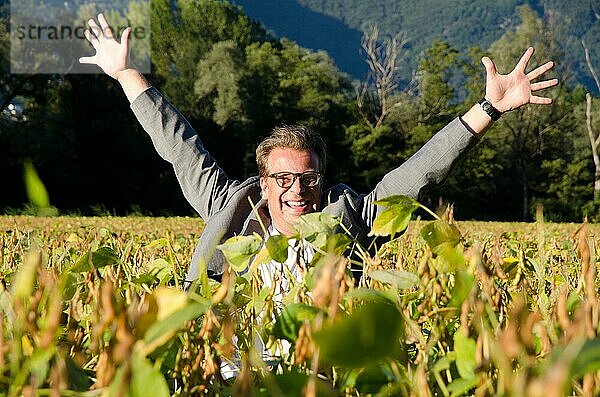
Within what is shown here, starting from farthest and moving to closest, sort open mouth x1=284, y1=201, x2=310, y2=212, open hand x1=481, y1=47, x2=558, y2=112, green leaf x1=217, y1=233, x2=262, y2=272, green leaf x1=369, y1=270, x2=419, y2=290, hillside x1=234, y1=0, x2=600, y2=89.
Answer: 1. hillside x1=234, y1=0, x2=600, y2=89
2. open mouth x1=284, y1=201, x2=310, y2=212
3. open hand x1=481, y1=47, x2=558, y2=112
4. green leaf x1=217, y1=233, x2=262, y2=272
5. green leaf x1=369, y1=270, x2=419, y2=290

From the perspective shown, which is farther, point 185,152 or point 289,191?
point 185,152

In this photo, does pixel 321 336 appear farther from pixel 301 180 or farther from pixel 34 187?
pixel 301 180

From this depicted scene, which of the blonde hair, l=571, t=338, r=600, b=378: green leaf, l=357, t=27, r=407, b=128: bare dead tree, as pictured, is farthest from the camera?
l=357, t=27, r=407, b=128: bare dead tree

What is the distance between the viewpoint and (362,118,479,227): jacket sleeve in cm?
Answer: 218

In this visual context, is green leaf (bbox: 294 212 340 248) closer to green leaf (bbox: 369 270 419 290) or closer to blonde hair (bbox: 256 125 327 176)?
green leaf (bbox: 369 270 419 290)

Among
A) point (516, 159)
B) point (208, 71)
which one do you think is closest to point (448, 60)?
point (516, 159)

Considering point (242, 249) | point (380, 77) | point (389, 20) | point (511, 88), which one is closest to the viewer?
point (242, 249)

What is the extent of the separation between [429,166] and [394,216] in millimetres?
1394

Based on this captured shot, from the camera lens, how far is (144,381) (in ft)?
1.56

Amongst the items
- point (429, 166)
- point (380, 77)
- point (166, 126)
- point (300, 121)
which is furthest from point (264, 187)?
point (380, 77)

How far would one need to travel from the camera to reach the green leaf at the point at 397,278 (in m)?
0.85

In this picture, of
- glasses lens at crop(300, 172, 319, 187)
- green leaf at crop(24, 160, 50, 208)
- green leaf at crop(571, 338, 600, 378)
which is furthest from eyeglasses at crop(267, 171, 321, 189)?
green leaf at crop(571, 338, 600, 378)

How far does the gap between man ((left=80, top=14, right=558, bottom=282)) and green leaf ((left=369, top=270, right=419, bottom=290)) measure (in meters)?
1.11

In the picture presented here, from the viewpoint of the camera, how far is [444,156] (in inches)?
87.4
